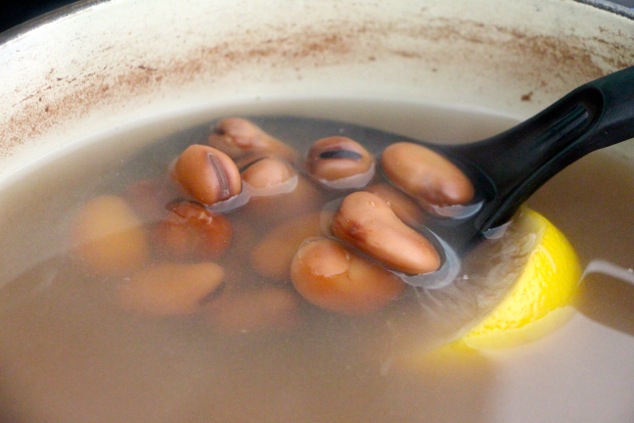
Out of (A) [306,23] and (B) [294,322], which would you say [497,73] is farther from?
(B) [294,322]

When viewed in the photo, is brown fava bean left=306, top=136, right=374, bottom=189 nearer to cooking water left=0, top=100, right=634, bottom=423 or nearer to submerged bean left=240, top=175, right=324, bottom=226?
submerged bean left=240, top=175, right=324, bottom=226

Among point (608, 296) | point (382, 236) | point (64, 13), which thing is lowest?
point (608, 296)

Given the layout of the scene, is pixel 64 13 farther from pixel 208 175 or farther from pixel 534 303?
pixel 534 303

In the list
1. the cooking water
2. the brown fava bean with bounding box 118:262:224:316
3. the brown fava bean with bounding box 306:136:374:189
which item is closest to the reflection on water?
the cooking water

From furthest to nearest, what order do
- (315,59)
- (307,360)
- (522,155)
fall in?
1. (315,59)
2. (522,155)
3. (307,360)

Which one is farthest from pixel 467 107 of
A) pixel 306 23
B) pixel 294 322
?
pixel 294 322

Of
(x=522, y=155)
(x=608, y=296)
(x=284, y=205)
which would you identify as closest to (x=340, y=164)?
(x=284, y=205)
